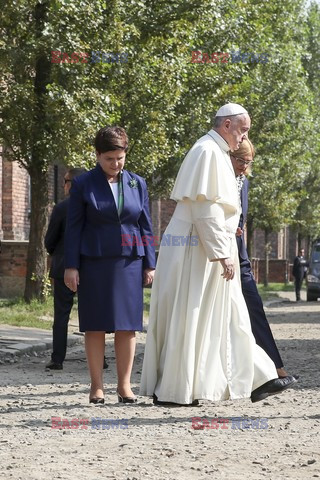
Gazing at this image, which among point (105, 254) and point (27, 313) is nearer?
point (105, 254)

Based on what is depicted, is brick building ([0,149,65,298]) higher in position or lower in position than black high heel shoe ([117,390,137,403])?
higher

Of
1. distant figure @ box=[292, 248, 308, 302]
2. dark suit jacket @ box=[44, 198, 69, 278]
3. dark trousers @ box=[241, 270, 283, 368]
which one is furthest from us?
distant figure @ box=[292, 248, 308, 302]

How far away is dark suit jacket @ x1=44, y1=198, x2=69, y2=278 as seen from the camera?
10.8 m

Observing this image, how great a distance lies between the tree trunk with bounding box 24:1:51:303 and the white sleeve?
1171cm

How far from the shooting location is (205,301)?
770 centimetres

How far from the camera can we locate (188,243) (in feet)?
25.4

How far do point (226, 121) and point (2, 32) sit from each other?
12038mm

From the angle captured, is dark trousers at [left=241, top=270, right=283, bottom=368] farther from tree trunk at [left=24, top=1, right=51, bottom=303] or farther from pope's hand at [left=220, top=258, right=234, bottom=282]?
tree trunk at [left=24, top=1, right=51, bottom=303]

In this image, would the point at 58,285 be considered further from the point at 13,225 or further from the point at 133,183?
the point at 13,225

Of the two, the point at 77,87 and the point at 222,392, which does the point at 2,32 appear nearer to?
the point at 77,87

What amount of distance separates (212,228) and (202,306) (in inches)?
21.1

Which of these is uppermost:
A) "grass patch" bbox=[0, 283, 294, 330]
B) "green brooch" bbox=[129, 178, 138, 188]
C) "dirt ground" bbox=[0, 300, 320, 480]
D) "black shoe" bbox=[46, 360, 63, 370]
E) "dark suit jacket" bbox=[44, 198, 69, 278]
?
"green brooch" bbox=[129, 178, 138, 188]

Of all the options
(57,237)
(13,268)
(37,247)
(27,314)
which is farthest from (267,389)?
(13,268)

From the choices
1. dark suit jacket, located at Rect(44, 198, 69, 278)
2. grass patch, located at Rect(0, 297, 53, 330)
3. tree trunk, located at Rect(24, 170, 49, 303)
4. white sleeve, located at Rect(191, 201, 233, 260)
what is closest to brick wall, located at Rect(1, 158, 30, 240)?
grass patch, located at Rect(0, 297, 53, 330)
